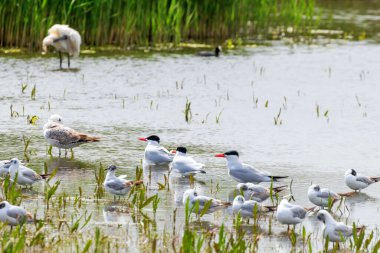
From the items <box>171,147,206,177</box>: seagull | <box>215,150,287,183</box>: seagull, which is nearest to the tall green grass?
<box>171,147,206,177</box>: seagull

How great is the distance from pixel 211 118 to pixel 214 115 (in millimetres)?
260

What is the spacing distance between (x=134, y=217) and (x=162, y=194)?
4.18 ft

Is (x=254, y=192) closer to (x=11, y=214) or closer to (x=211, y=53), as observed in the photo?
(x=11, y=214)

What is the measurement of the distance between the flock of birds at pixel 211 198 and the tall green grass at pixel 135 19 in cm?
889

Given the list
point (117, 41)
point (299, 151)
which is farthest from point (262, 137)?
point (117, 41)

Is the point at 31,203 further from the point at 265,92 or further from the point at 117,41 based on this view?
the point at 117,41

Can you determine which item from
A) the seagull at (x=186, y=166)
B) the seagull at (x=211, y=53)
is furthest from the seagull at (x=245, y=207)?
the seagull at (x=211, y=53)

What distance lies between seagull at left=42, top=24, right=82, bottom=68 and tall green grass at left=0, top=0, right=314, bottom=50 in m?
0.76

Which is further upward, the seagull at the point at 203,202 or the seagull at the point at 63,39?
the seagull at the point at 63,39

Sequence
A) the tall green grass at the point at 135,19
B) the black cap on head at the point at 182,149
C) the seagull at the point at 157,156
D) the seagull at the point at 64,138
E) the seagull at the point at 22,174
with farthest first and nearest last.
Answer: the tall green grass at the point at 135,19
the seagull at the point at 64,138
the seagull at the point at 157,156
the black cap on head at the point at 182,149
the seagull at the point at 22,174

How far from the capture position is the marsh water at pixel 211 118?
31.8 ft

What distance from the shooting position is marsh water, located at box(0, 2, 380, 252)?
970 cm

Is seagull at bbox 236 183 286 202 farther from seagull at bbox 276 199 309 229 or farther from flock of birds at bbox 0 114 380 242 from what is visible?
seagull at bbox 276 199 309 229

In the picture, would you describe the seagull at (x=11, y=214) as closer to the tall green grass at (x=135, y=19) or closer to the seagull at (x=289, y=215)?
the seagull at (x=289, y=215)
